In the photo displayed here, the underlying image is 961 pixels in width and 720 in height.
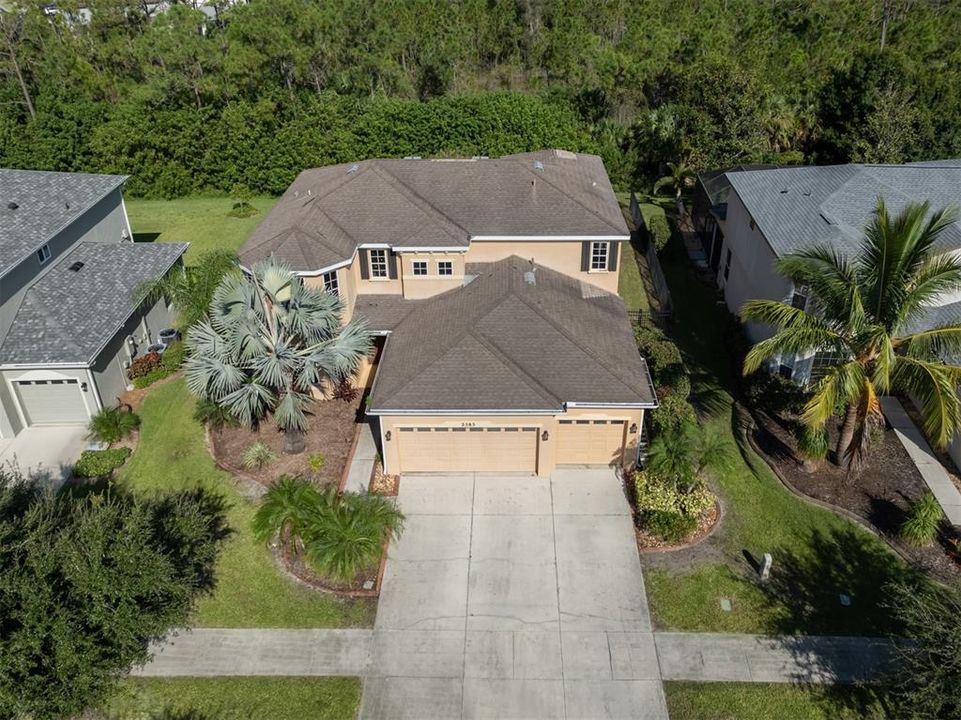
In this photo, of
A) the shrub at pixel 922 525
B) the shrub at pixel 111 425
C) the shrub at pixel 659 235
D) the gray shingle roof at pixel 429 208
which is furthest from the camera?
the shrub at pixel 659 235

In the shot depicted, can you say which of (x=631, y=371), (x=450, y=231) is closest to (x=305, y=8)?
(x=450, y=231)

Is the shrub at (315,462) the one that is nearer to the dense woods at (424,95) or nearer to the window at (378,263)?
the window at (378,263)

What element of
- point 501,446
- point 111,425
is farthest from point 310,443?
point 111,425

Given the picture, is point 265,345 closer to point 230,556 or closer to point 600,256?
point 230,556

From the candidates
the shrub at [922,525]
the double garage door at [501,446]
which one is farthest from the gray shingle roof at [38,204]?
the shrub at [922,525]

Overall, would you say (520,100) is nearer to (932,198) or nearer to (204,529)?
(932,198)

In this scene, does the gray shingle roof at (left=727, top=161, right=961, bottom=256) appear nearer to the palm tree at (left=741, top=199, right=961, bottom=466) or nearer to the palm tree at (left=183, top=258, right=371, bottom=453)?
the palm tree at (left=741, top=199, right=961, bottom=466)

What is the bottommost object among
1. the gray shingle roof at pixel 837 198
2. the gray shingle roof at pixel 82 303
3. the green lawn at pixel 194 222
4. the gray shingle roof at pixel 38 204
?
the green lawn at pixel 194 222
